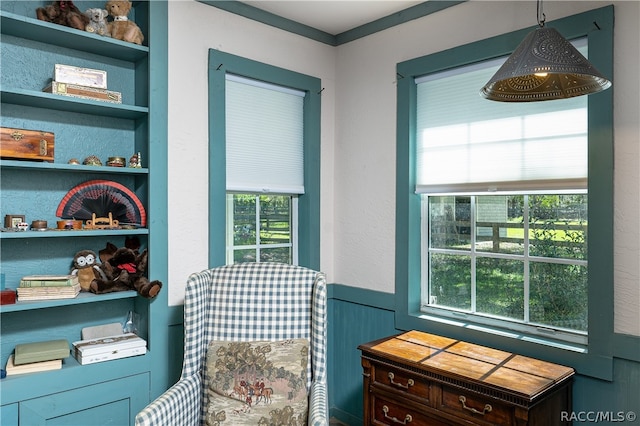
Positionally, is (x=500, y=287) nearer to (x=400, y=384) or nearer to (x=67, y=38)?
(x=400, y=384)

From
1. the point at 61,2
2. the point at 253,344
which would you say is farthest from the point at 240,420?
the point at 61,2

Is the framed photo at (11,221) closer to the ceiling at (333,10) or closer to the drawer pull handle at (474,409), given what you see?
the ceiling at (333,10)

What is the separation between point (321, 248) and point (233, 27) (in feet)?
5.02

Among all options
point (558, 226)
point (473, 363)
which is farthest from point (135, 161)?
point (558, 226)

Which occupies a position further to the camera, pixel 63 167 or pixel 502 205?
pixel 502 205

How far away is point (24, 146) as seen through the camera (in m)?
2.05

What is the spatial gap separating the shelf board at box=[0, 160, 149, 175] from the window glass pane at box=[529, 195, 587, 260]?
2010mm

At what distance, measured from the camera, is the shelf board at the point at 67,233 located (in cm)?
199

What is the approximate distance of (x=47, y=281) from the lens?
2111 millimetres

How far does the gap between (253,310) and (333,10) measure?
187 centimetres

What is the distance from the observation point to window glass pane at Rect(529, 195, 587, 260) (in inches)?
89.6

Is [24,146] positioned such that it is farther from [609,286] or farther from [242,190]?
[609,286]

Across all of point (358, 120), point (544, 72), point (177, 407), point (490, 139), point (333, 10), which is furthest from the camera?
point (358, 120)

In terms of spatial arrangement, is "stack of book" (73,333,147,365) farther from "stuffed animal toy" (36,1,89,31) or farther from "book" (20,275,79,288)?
"stuffed animal toy" (36,1,89,31)
